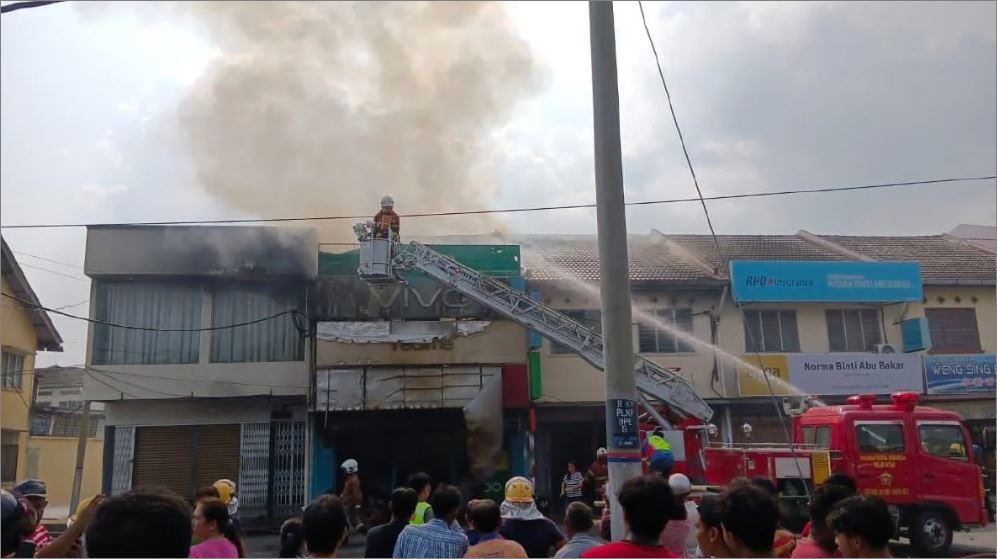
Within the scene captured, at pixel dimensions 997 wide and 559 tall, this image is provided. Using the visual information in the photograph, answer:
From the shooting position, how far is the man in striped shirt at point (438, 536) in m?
4.37

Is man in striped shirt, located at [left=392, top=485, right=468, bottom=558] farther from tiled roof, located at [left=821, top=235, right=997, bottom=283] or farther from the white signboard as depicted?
tiled roof, located at [left=821, top=235, right=997, bottom=283]

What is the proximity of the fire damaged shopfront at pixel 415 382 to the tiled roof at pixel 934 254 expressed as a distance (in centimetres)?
1195

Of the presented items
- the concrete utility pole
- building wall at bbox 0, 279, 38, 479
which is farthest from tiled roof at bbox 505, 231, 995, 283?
building wall at bbox 0, 279, 38, 479

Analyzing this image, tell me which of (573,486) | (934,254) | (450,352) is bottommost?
(573,486)

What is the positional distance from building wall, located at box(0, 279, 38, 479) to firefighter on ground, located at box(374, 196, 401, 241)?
12.0 m

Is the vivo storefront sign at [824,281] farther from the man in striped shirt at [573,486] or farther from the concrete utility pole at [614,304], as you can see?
the concrete utility pole at [614,304]

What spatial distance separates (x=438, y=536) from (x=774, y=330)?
16.8m

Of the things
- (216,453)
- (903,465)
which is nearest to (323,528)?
(903,465)

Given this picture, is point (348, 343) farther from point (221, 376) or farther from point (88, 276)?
point (88, 276)

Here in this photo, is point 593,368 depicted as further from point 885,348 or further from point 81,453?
point 81,453

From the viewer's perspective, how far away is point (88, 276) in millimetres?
17484

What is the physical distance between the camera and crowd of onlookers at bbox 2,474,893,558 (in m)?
2.36

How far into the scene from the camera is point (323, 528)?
11.3 ft

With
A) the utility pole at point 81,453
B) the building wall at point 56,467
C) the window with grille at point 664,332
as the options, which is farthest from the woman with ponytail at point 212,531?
the building wall at point 56,467
